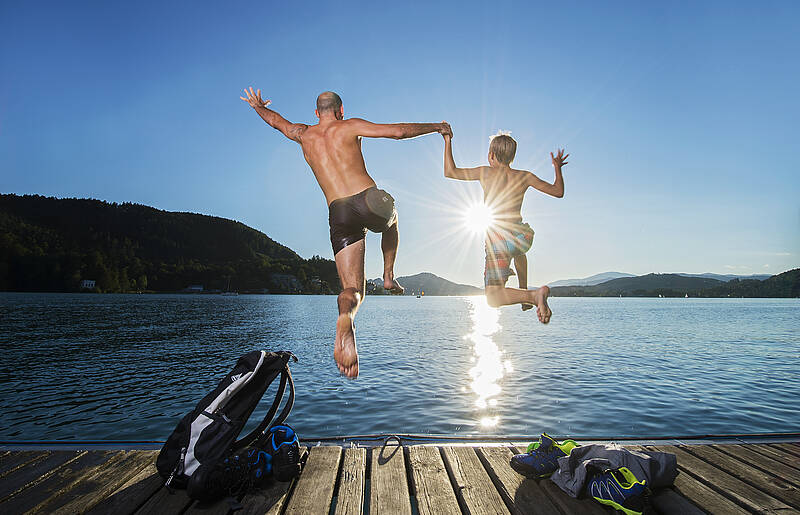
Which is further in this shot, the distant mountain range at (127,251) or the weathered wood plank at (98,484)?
the distant mountain range at (127,251)

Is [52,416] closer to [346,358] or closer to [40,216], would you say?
[346,358]

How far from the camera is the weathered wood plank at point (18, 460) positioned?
5.56 metres

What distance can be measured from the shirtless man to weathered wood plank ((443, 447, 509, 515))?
8.28ft

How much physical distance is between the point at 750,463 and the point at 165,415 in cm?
1672

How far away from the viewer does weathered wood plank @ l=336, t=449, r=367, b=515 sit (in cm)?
472

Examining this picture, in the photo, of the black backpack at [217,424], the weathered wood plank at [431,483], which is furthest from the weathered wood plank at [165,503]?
the weathered wood plank at [431,483]

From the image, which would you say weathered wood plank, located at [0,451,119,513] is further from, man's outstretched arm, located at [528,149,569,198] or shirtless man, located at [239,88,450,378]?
man's outstretched arm, located at [528,149,569,198]

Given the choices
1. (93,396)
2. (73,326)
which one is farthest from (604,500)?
(73,326)

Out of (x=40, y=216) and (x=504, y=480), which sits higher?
(x=40, y=216)

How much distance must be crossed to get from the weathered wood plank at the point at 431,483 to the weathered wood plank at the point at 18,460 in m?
4.81

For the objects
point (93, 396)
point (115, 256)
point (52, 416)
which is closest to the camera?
point (52, 416)

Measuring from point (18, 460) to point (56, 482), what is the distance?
115 cm

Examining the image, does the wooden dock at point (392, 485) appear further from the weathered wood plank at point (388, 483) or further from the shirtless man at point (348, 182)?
the shirtless man at point (348, 182)

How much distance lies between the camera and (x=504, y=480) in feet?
17.5
